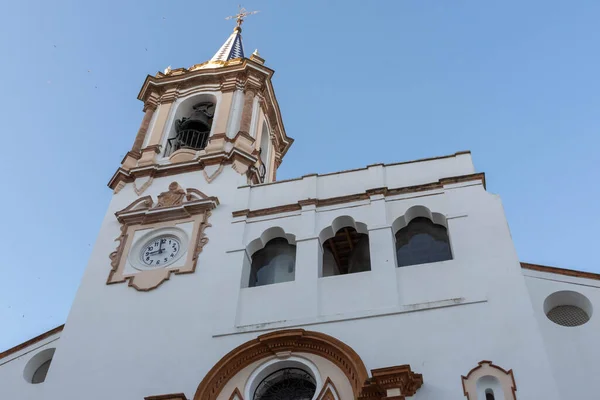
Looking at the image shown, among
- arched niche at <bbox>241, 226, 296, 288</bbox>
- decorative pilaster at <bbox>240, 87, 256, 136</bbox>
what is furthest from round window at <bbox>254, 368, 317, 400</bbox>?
decorative pilaster at <bbox>240, 87, 256, 136</bbox>

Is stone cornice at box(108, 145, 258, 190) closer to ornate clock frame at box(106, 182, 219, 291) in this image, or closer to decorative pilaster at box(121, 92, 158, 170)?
decorative pilaster at box(121, 92, 158, 170)

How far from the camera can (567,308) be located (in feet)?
49.6

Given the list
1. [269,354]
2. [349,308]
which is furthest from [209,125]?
[269,354]

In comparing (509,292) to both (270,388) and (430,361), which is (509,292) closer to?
(430,361)

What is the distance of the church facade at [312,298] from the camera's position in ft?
45.0

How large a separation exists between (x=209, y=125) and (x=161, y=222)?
5.71 meters

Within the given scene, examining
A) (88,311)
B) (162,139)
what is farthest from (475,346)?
(162,139)

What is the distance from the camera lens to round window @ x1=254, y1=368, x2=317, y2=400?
14453 mm

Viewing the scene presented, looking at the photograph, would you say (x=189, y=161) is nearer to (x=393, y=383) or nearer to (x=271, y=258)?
(x=271, y=258)

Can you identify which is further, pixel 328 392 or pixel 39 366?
pixel 39 366

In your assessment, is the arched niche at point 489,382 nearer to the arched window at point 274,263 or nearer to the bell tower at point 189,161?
the arched window at point 274,263

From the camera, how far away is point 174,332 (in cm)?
1597

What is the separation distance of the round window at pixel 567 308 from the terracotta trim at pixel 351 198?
3.54 meters

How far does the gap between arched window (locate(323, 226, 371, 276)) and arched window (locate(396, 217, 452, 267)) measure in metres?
0.89
